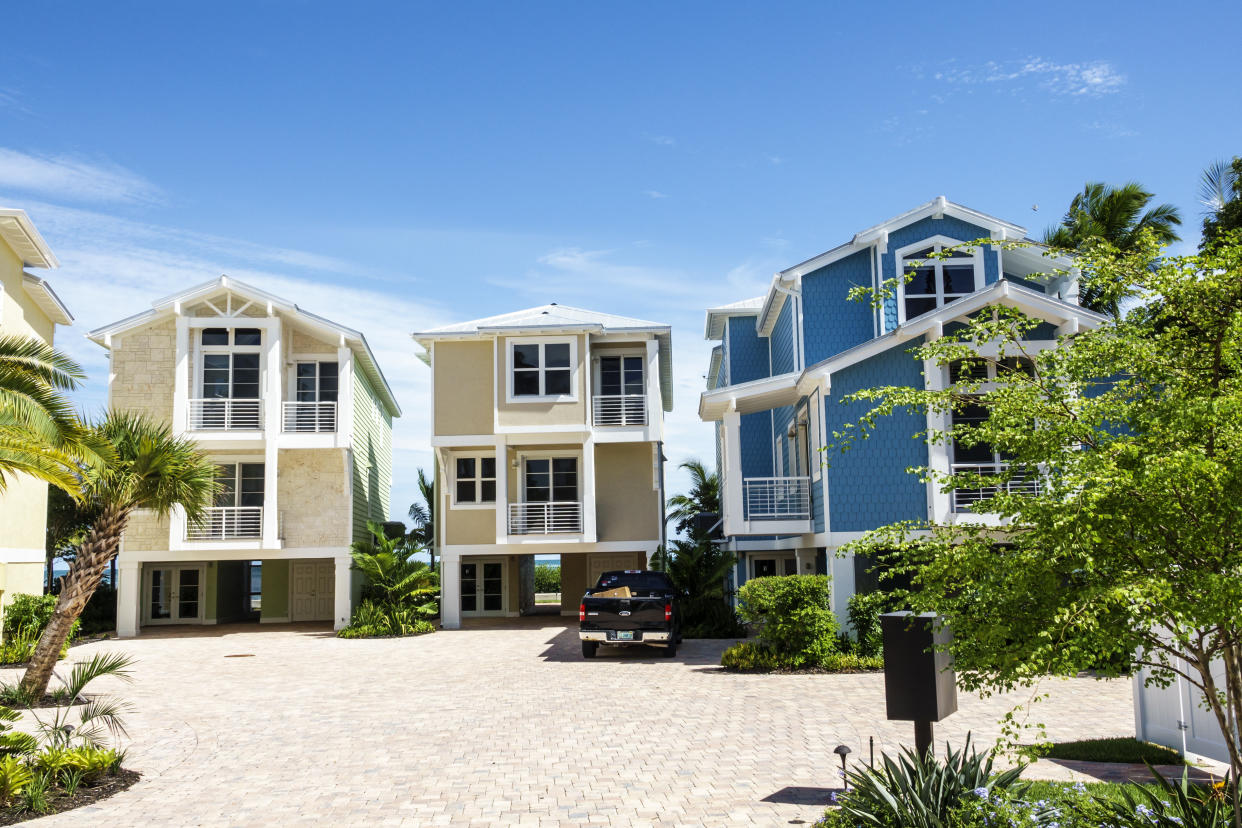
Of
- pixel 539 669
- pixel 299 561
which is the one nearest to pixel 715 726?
pixel 539 669

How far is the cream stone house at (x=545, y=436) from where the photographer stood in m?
26.0

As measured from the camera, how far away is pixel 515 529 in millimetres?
26203

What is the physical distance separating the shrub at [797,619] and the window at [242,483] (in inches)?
619

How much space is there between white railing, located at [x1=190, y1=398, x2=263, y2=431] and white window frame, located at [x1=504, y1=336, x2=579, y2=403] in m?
6.53

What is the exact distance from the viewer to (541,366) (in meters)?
26.2

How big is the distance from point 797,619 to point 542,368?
11.5 m

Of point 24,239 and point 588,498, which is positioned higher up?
point 24,239

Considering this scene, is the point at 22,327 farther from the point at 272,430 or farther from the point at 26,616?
the point at 26,616

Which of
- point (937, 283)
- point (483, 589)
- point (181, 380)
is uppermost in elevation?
point (937, 283)

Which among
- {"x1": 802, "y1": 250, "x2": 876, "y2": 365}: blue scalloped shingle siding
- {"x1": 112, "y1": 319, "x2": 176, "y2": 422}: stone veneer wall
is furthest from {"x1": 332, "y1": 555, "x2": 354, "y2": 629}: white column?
{"x1": 802, "y1": 250, "x2": 876, "y2": 365}: blue scalloped shingle siding

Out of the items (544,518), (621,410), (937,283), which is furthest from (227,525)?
(937,283)

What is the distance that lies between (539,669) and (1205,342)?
13.7 metres

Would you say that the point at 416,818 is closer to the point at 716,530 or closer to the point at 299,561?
the point at 299,561

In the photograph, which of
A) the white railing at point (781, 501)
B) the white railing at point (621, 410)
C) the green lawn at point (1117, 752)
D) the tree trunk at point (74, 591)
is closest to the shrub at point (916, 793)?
the green lawn at point (1117, 752)
